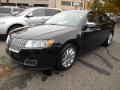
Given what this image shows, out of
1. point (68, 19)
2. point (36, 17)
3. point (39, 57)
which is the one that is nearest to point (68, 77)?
point (39, 57)

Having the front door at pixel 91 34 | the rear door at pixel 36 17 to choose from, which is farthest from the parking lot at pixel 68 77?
the rear door at pixel 36 17

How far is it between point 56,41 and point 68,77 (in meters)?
0.92

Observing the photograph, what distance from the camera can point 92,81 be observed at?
4.30 m

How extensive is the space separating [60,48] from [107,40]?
353cm

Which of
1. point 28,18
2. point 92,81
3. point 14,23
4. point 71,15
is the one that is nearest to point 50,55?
point 92,81

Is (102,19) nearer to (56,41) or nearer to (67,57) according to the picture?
(67,57)

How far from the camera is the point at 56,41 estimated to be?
436 cm

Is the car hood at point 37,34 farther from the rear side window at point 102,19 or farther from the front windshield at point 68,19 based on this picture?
the rear side window at point 102,19

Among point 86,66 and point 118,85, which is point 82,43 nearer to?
point 86,66

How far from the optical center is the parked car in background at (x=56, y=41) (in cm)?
421

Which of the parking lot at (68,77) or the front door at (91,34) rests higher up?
the front door at (91,34)

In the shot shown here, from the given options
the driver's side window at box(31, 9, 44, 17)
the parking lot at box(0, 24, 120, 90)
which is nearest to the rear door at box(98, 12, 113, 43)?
the parking lot at box(0, 24, 120, 90)

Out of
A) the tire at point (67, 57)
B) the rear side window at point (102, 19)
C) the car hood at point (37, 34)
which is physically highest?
the rear side window at point (102, 19)

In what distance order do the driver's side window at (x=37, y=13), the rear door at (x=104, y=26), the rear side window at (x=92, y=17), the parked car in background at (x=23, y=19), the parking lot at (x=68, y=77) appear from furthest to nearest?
the driver's side window at (x=37, y=13) < the parked car in background at (x=23, y=19) < the rear door at (x=104, y=26) < the rear side window at (x=92, y=17) < the parking lot at (x=68, y=77)
